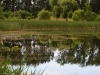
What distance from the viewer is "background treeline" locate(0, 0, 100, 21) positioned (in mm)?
35906

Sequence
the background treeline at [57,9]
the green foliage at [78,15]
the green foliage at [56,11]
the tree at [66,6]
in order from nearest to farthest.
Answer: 1. the green foliage at [78,15]
2. the background treeline at [57,9]
3. the tree at [66,6]
4. the green foliage at [56,11]

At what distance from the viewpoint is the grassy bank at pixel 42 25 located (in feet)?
71.4

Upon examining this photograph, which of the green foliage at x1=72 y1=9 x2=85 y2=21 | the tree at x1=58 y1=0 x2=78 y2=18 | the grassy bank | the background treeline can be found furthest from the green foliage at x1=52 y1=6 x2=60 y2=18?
the grassy bank

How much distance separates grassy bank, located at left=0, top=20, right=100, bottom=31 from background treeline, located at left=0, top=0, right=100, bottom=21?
5.54 metres

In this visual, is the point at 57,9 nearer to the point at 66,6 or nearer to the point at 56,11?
the point at 56,11

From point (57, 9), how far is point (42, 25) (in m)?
18.1

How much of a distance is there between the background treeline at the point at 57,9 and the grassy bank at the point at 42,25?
218 inches

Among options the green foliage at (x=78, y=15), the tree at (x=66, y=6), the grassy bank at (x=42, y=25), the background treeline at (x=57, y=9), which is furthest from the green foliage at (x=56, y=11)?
the grassy bank at (x=42, y=25)

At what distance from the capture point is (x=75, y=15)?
3525 cm

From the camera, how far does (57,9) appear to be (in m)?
42.5

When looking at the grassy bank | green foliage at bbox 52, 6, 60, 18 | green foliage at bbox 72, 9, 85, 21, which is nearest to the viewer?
the grassy bank

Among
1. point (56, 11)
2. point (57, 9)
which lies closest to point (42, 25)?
point (56, 11)

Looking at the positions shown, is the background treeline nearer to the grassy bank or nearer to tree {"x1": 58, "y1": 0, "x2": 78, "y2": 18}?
tree {"x1": 58, "y1": 0, "x2": 78, "y2": 18}

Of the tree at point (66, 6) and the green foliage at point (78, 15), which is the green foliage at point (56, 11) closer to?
the tree at point (66, 6)
